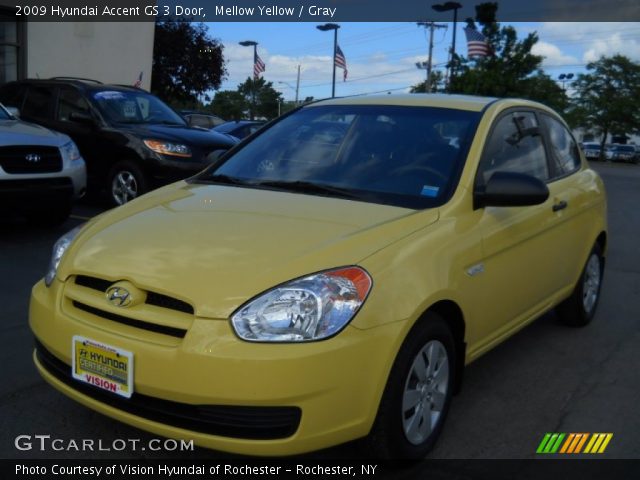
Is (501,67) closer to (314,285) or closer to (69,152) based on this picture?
(69,152)

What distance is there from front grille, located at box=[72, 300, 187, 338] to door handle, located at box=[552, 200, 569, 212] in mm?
2630

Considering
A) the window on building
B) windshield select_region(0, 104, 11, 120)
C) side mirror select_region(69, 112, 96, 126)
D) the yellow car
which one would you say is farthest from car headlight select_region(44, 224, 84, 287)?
the window on building

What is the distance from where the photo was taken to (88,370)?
273 cm

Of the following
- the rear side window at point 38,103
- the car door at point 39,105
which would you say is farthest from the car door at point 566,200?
the rear side window at point 38,103

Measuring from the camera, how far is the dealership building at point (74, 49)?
1656 centimetres

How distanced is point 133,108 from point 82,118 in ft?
2.50

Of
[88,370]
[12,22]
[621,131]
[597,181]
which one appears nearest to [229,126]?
[12,22]

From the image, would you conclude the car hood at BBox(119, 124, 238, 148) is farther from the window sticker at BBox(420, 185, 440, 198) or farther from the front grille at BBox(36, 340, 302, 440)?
the front grille at BBox(36, 340, 302, 440)

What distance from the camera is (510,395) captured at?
387 cm

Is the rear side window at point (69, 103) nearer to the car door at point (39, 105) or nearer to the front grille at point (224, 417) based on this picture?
the car door at point (39, 105)

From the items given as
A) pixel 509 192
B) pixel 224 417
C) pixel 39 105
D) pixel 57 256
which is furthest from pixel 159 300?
pixel 39 105

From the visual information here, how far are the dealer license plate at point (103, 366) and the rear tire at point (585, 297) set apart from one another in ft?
11.3

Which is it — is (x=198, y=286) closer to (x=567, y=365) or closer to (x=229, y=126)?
(x=567, y=365)

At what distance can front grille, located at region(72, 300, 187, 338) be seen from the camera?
8.43ft
